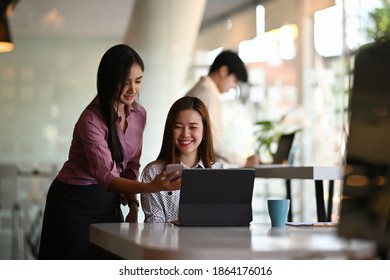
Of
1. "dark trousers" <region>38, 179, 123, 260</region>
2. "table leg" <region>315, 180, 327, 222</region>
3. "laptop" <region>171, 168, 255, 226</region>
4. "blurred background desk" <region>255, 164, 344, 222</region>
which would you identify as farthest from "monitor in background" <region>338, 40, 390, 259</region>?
"table leg" <region>315, 180, 327, 222</region>

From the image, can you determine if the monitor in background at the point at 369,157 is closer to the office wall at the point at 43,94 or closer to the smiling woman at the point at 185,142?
the smiling woman at the point at 185,142

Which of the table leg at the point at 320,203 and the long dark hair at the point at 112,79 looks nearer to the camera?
the long dark hair at the point at 112,79

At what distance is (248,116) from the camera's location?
6918mm

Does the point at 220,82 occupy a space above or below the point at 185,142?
above

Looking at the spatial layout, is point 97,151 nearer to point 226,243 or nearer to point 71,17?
point 226,243

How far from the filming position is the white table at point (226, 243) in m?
1.81

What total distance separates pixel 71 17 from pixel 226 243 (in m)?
4.41

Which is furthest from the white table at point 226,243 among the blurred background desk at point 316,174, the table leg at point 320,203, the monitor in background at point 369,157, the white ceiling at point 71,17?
the white ceiling at point 71,17

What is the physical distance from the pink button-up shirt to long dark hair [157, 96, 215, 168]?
0.16 meters

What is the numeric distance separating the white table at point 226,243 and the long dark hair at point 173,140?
716 mm

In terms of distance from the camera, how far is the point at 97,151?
122 inches

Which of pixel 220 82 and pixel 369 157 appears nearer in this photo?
pixel 369 157

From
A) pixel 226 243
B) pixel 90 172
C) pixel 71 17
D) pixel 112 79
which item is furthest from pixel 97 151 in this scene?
pixel 71 17

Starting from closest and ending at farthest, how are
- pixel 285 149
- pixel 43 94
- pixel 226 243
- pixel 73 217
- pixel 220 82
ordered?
1. pixel 226 243
2. pixel 73 217
3. pixel 220 82
4. pixel 285 149
5. pixel 43 94
